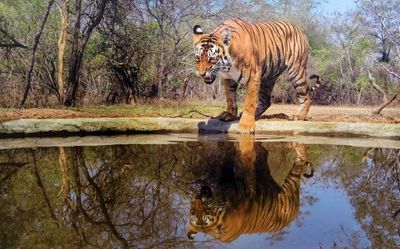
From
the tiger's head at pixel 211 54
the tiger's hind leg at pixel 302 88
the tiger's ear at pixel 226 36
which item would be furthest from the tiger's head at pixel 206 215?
the tiger's hind leg at pixel 302 88

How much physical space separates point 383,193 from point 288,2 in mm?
31941

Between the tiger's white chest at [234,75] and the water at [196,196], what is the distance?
6.22 feet

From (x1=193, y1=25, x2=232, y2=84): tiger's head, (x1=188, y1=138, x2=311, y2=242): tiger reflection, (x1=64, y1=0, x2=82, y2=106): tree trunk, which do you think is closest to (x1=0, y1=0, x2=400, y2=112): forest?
(x1=64, y1=0, x2=82, y2=106): tree trunk

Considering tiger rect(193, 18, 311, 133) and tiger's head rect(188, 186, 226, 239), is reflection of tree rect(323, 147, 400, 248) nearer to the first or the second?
tiger's head rect(188, 186, 226, 239)

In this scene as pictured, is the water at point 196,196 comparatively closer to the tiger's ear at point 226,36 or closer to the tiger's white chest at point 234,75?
the tiger's white chest at point 234,75

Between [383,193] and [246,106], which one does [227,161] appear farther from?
[246,106]

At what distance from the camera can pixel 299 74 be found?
10.3 m

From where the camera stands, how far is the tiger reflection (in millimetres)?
3507

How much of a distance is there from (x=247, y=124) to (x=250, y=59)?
122 cm

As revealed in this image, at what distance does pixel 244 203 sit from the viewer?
409 cm

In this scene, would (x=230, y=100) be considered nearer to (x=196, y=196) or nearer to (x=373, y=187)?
(x=373, y=187)

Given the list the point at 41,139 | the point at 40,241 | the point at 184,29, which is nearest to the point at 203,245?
the point at 40,241

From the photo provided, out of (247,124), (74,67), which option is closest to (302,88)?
(247,124)

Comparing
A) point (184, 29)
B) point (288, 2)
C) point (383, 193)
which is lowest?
point (383, 193)
